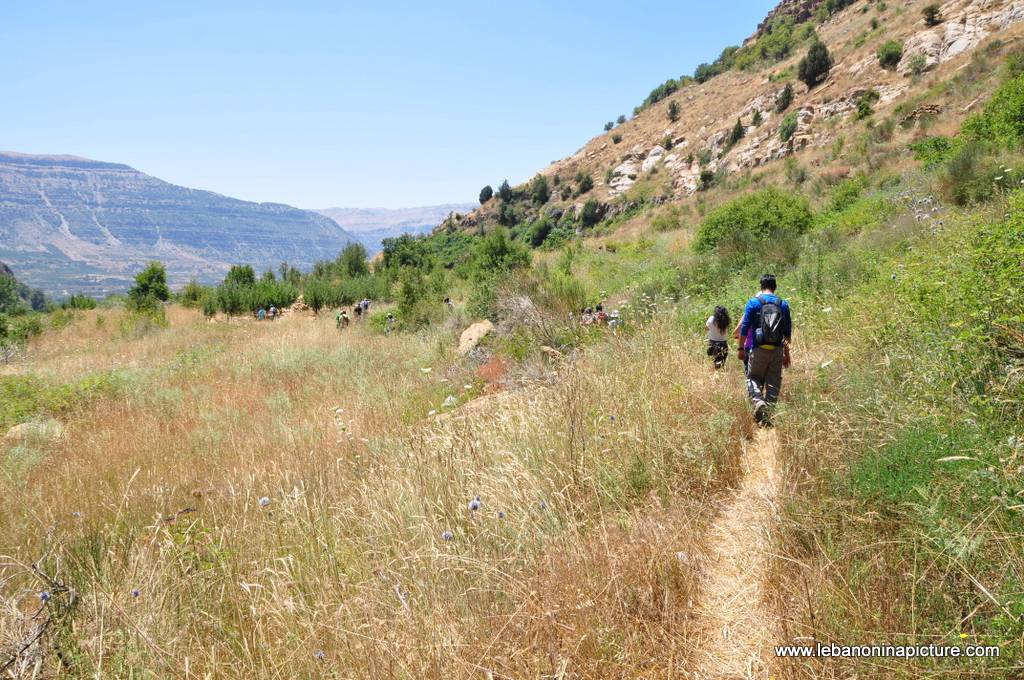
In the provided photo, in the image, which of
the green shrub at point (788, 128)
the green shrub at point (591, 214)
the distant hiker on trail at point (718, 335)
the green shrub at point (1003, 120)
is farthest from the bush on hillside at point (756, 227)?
the green shrub at point (591, 214)

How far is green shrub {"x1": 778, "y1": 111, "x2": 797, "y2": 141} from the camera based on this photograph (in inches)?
1166

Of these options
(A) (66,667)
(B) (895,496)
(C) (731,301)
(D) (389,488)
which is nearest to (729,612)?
(B) (895,496)

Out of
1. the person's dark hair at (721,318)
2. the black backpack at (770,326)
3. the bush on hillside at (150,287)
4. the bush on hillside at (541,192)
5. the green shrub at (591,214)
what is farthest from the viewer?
the bush on hillside at (541,192)

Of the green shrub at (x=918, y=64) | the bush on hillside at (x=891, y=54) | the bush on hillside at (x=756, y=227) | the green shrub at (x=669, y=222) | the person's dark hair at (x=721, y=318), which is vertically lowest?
the person's dark hair at (x=721, y=318)

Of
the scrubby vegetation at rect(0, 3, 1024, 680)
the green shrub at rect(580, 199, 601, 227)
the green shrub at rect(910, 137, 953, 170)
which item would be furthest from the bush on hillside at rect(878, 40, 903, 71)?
the scrubby vegetation at rect(0, 3, 1024, 680)

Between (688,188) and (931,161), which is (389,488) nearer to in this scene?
(931,161)

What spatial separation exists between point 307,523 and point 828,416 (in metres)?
3.05

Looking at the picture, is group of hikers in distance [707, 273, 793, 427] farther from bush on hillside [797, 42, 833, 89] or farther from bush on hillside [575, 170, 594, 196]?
bush on hillside [575, 170, 594, 196]

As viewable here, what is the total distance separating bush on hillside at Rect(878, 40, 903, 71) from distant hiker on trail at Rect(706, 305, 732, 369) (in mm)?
31810

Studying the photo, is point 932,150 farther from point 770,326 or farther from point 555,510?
point 555,510

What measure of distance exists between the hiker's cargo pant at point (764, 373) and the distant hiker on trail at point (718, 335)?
4.08 feet

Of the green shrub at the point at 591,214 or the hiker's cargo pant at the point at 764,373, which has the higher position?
the green shrub at the point at 591,214

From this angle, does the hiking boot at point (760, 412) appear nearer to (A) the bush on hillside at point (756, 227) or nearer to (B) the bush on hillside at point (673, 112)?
(A) the bush on hillside at point (756, 227)

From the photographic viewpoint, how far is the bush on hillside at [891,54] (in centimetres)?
2728
